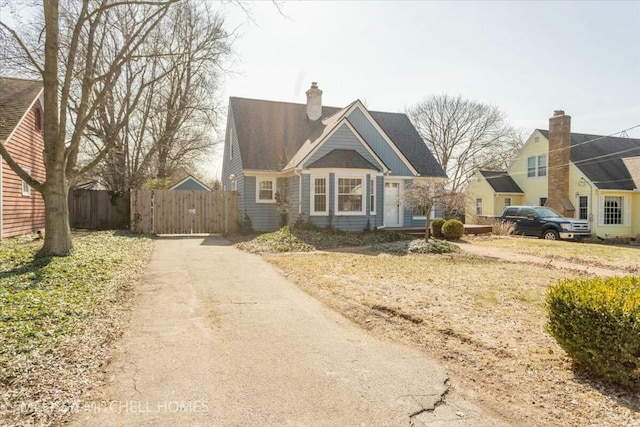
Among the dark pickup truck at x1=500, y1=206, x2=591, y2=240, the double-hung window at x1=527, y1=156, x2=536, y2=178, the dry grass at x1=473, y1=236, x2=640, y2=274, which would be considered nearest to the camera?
the dry grass at x1=473, y1=236, x2=640, y2=274

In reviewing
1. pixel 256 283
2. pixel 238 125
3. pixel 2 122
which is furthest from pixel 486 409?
pixel 238 125

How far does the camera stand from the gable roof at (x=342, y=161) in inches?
636

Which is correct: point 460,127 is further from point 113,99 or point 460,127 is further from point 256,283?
point 256,283

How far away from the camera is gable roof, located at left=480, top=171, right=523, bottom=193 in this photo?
92.9 feet

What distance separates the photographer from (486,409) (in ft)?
11.0

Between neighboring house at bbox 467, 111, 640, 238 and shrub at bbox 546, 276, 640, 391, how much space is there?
1695cm

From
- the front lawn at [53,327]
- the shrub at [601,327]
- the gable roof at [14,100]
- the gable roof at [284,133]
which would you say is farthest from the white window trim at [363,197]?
the shrub at [601,327]

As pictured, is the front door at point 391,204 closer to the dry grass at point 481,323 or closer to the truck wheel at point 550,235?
the truck wheel at point 550,235

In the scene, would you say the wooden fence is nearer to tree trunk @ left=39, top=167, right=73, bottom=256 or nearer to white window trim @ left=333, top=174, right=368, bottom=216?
white window trim @ left=333, top=174, right=368, bottom=216

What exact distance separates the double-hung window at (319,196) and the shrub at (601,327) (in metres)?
12.6

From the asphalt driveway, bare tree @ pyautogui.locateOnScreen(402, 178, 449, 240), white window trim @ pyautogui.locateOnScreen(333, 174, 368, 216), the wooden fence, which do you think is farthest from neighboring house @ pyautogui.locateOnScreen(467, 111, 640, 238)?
the wooden fence

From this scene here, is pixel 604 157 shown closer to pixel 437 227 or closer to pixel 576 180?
pixel 576 180

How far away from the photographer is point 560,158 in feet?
80.4

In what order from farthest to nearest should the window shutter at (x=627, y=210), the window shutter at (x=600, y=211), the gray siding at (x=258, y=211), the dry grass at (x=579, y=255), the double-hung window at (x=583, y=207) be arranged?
1. the double-hung window at (x=583, y=207)
2. the window shutter at (x=627, y=210)
3. the window shutter at (x=600, y=211)
4. the gray siding at (x=258, y=211)
5. the dry grass at (x=579, y=255)
